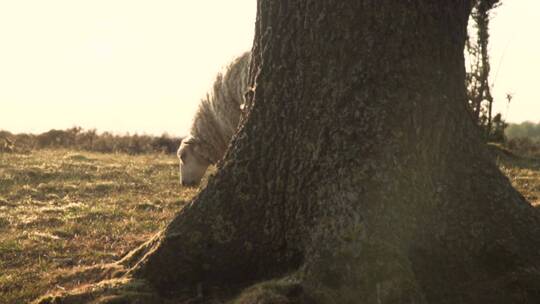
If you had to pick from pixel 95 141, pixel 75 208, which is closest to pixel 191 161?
pixel 75 208

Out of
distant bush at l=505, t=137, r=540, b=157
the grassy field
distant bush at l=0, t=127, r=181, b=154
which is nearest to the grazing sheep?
the grassy field

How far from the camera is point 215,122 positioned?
778 centimetres

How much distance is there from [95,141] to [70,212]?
346 inches

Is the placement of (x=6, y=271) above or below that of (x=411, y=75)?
below

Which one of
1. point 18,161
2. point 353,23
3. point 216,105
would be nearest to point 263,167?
point 353,23

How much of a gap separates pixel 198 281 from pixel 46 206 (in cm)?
439

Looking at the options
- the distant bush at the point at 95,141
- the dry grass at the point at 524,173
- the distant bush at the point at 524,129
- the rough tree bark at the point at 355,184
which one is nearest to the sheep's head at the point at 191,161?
the dry grass at the point at 524,173

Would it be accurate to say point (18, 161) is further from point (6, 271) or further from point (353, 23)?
point (353, 23)

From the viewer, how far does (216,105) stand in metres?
7.54

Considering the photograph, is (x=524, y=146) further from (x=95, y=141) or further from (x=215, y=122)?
(x=95, y=141)

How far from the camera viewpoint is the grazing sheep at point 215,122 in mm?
7223

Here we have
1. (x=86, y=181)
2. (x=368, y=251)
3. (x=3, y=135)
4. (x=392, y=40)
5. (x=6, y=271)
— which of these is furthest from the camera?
(x=3, y=135)

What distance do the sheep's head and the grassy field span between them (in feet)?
0.62

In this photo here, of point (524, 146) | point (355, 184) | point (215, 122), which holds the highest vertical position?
point (524, 146)
